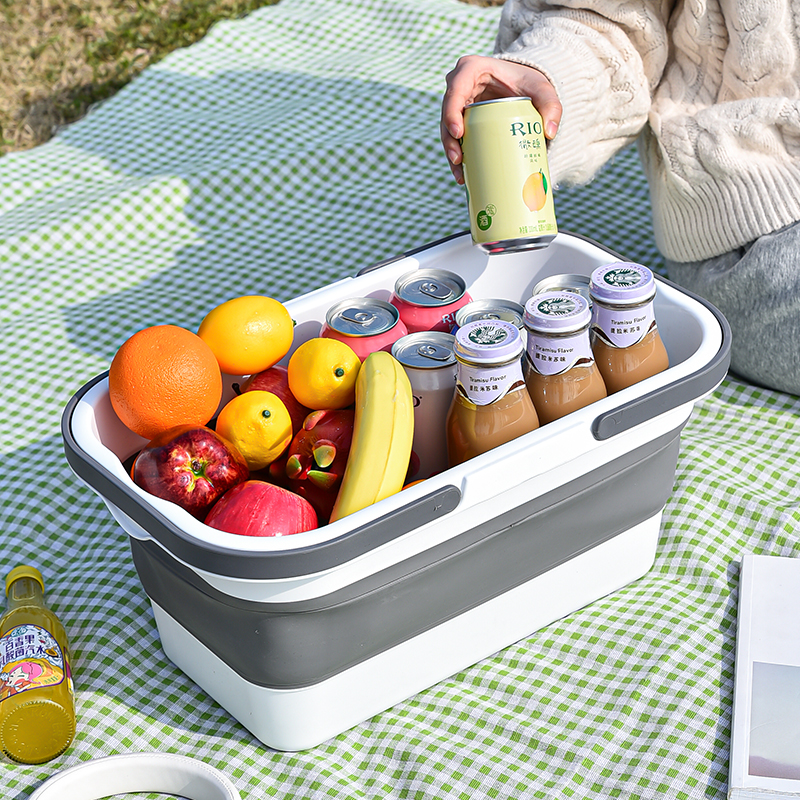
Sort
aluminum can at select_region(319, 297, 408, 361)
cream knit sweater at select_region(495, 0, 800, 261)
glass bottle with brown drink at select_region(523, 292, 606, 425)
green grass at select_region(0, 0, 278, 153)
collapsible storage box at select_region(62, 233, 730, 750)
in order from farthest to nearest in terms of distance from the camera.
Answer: green grass at select_region(0, 0, 278, 153), cream knit sweater at select_region(495, 0, 800, 261), aluminum can at select_region(319, 297, 408, 361), glass bottle with brown drink at select_region(523, 292, 606, 425), collapsible storage box at select_region(62, 233, 730, 750)

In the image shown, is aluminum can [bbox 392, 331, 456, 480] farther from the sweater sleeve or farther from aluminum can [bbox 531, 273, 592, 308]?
the sweater sleeve

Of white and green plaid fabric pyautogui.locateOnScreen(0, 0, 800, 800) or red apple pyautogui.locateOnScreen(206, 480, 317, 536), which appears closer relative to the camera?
red apple pyautogui.locateOnScreen(206, 480, 317, 536)

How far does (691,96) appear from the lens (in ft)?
4.60

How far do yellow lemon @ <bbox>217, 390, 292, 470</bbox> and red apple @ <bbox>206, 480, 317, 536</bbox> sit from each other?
9 centimetres

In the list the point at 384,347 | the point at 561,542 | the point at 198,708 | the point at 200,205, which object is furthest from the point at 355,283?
the point at 200,205

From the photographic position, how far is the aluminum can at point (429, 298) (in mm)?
1105

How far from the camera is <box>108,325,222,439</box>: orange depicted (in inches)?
37.2

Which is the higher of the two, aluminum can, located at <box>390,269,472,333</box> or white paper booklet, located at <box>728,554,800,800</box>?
aluminum can, located at <box>390,269,472,333</box>

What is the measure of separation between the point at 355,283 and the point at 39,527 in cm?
57

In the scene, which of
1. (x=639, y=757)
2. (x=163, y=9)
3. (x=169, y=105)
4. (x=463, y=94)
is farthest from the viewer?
(x=163, y=9)

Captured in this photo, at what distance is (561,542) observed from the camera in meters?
1.04

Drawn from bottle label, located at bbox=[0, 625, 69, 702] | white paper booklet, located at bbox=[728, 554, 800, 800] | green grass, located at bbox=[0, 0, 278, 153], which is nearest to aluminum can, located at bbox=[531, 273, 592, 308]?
white paper booklet, located at bbox=[728, 554, 800, 800]

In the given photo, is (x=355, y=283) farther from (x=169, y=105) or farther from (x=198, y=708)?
(x=169, y=105)

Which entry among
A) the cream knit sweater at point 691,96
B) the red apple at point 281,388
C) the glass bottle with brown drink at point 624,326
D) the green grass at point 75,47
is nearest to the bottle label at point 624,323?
the glass bottle with brown drink at point 624,326
